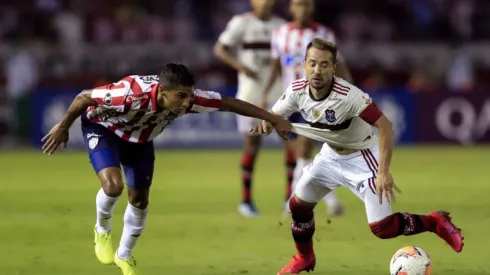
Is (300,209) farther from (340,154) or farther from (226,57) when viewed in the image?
(226,57)

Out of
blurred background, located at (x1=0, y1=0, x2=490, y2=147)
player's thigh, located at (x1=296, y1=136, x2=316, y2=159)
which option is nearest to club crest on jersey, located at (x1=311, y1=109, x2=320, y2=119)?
player's thigh, located at (x1=296, y1=136, x2=316, y2=159)

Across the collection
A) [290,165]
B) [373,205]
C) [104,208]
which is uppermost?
[373,205]

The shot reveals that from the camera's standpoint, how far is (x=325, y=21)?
78.7 ft

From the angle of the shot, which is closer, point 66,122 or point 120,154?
point 66,122

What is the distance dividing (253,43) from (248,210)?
1.92m

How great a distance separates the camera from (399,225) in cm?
751

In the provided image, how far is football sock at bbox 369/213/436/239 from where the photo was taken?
7.49 metres

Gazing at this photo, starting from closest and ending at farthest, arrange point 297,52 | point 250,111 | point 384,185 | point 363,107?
point 384,185
point 363,107
point 250,111
point 297,52

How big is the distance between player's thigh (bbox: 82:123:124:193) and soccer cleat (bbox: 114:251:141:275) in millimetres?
519

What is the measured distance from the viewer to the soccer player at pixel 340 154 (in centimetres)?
744

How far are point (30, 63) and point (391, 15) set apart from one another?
8.22 meters

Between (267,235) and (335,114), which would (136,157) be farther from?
(267,235)

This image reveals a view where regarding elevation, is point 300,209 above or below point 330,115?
below

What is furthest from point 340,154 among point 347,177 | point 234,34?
point 234,34
